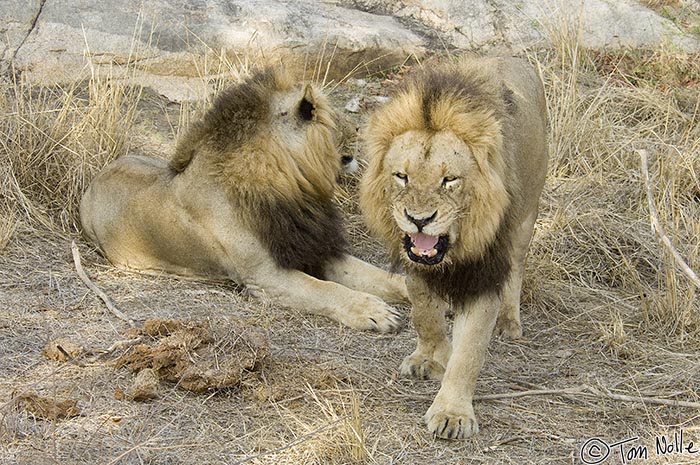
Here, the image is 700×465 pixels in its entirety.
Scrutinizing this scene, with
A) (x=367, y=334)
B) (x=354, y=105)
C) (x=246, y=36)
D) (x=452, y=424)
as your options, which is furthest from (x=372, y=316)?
(x=246, y=36)

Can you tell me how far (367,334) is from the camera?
4.80 meters

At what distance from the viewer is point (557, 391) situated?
387 centimetres

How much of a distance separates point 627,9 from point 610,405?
5.60m

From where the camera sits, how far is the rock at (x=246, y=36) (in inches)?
284

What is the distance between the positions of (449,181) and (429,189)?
0.25 ft

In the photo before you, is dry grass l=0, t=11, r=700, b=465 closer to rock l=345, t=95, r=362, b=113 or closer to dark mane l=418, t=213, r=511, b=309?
rock l=345, t=95, r=362, b=113

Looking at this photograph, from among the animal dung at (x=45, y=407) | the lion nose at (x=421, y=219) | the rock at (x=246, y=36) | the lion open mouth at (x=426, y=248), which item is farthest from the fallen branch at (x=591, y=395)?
the rock at (x=246, y=36)

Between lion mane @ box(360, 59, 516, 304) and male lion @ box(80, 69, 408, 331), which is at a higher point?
lion mane @ box(360, 59, 516, 304)

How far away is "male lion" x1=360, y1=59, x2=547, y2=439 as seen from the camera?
3.35 m

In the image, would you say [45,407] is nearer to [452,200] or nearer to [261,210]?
[452,200]

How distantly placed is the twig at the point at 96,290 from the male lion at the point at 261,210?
27cm

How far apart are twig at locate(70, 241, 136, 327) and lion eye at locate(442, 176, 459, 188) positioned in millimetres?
1790

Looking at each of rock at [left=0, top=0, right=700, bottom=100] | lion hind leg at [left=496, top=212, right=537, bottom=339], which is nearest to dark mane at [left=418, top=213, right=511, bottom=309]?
lion hind leg at [left=496, top=212, right=537, bottom=339]
